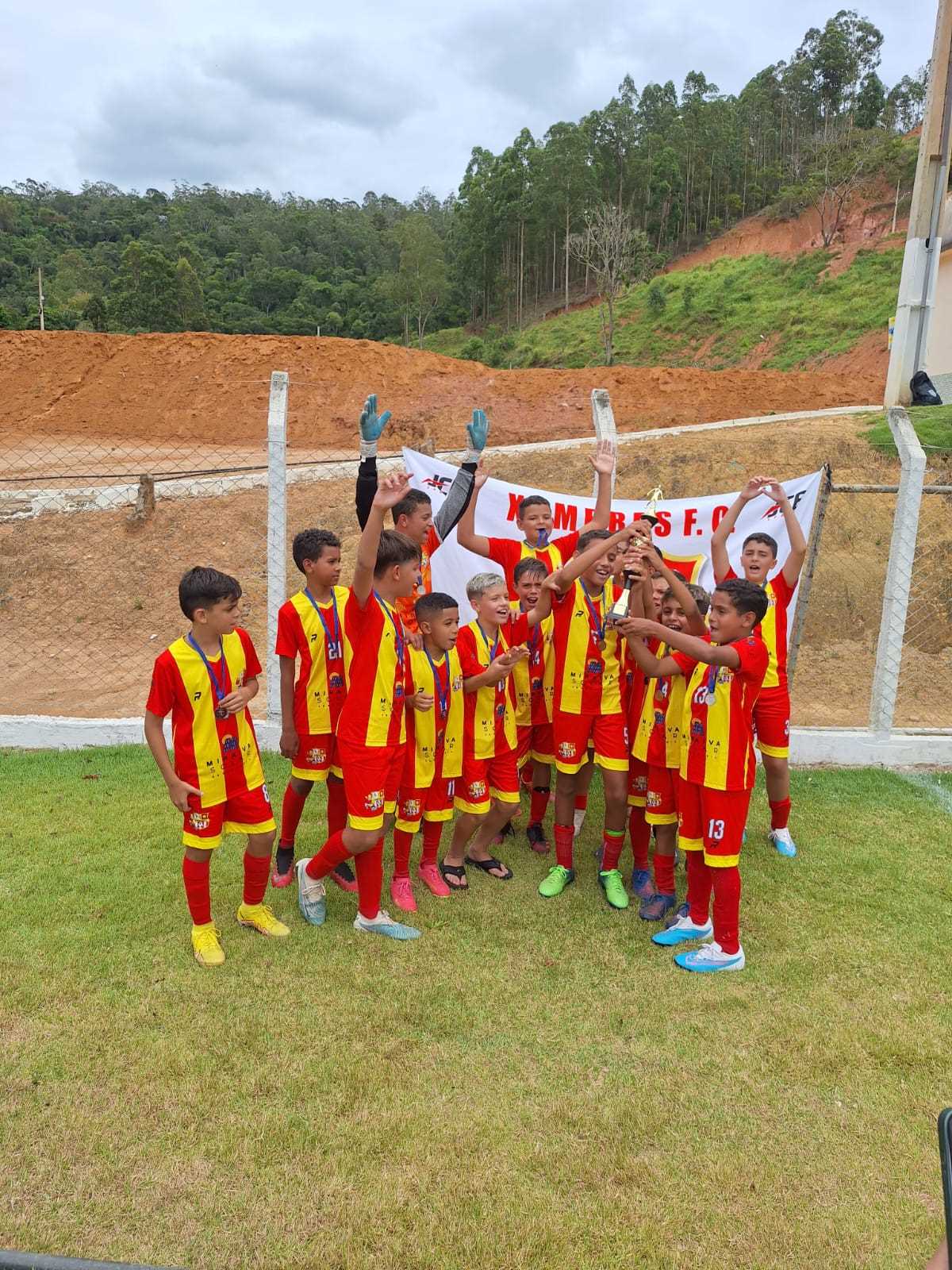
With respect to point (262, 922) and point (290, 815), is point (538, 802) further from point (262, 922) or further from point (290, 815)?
point (262, 922)

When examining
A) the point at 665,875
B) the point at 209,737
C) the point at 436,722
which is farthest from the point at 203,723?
the point at 665,875

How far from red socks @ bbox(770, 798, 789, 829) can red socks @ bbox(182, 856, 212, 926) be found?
297 cm

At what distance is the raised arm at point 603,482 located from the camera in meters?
4.23

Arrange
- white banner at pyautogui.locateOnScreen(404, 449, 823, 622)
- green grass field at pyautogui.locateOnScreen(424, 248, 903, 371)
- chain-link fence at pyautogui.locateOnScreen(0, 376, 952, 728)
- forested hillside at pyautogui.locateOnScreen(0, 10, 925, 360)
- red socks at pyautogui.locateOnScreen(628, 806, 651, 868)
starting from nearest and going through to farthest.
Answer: red socks at pyautogui.locateOnScreen(628, 806, 651, 868), white banner at pyautogui.locateOnScreen(404, 449, 823, 622), chain-link fence at pyautogui.locateOnScreen(0, 376, 952, 728), green grass field at pyautogui.locateOnScreen(424, 248, 903, 371), forested hillside at pyautogui.locateOnScreen(0, 10, 925, 360)

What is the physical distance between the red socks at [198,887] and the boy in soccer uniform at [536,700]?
1.55m

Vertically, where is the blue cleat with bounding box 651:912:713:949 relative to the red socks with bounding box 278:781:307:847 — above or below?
below

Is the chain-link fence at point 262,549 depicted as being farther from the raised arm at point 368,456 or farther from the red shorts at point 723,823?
the red shorts at point 723,823

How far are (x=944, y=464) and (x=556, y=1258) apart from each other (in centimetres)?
1327

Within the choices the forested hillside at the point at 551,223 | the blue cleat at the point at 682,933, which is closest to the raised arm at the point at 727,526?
the blue cleat at the point at 682,933

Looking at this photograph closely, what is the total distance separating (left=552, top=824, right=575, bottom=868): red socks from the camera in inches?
160

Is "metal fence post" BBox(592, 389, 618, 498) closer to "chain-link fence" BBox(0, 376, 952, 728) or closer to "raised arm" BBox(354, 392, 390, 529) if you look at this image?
"raised arm" BBox(354, 392, 390, 529)

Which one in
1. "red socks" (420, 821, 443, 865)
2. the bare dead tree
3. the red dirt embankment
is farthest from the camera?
the bare dead tree

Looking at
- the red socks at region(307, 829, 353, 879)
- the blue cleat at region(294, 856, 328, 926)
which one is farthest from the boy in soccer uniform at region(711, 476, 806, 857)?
the blue cleat at region(294, 856, 328, 926)

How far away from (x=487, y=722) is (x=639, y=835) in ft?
3.33
